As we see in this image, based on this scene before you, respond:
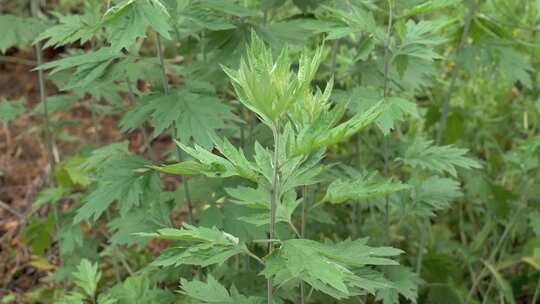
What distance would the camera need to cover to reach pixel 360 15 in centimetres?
232

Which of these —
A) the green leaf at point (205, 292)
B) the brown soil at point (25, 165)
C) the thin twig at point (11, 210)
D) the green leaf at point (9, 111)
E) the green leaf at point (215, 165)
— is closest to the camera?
the green leaf at point (215, 165)

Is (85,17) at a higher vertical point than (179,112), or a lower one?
higher

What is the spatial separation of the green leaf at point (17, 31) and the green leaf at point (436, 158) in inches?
61.6

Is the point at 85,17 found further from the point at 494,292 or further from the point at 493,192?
the point at 494,292

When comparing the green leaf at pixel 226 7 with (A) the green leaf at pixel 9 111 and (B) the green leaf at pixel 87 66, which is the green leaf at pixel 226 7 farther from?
(A) the green leaf at pixel 9 111

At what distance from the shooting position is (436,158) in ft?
8.39

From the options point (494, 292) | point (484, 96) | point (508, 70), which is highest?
point (508, 70)

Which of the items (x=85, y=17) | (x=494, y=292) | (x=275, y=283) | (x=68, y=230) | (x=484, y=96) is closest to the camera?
(x=275, y=283)

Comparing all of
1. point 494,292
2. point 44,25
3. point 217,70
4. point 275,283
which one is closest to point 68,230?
point 44,25

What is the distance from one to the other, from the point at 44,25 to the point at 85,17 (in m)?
0.53

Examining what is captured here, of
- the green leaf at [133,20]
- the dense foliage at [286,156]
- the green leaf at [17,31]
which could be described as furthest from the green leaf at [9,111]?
the green leaf at [133,20]

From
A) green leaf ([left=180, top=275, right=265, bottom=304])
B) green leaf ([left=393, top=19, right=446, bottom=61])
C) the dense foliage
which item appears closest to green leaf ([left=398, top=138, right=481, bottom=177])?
the dense foliage

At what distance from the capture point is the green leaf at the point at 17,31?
2.80 metres

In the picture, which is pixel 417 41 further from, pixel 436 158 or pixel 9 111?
pixel 9 111
